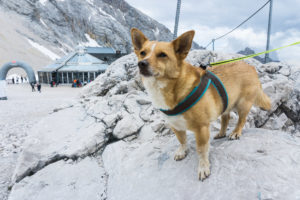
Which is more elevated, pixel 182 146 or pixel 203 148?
pixel 203 148

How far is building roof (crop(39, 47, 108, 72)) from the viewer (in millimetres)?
33312

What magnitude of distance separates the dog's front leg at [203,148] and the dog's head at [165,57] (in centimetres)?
95

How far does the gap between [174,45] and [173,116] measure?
3.62ft

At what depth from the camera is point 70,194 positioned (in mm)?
3863

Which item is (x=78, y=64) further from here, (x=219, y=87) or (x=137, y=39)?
(x=219, y=87)

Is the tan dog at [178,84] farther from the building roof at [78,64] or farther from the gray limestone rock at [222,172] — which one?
the building roof at [78,64]

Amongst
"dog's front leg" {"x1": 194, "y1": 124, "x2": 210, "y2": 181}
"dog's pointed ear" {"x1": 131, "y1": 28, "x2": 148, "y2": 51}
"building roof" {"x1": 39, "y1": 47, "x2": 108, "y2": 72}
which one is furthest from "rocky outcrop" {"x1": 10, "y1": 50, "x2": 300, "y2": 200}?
"building roof" {"x1": 39, "y1": 47, "x2": 108, "y2": 72}

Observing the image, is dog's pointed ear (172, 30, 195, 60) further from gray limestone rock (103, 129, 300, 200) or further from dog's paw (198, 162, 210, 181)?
gray limestone rock (103, 129, 300, 200)

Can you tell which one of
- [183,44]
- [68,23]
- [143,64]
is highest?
[68,23]

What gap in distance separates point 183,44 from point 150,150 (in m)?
2.62

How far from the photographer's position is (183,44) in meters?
2.75

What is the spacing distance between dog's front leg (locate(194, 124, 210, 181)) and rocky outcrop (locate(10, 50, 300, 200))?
0.11 m

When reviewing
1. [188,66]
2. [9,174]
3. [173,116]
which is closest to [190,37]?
[188,66]

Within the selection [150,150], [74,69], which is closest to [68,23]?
[74,69]
